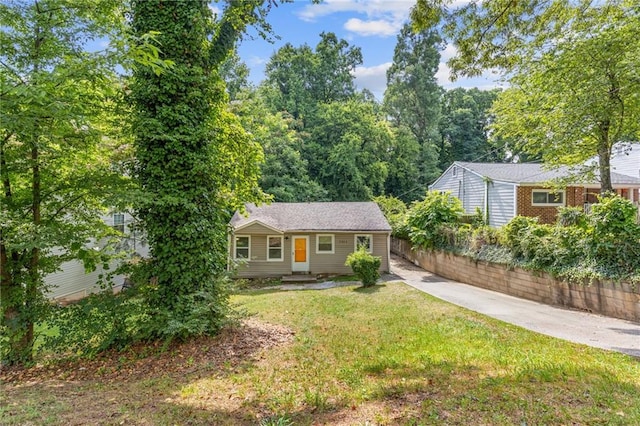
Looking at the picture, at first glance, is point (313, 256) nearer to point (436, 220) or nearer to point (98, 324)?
point (436, 220)

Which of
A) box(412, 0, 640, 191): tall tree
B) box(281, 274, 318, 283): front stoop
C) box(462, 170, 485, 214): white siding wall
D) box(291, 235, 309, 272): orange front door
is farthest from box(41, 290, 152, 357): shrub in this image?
box(462, 170, 485, 214): white siding wall

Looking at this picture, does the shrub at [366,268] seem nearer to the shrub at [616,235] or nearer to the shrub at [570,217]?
the shrub at [570,217]

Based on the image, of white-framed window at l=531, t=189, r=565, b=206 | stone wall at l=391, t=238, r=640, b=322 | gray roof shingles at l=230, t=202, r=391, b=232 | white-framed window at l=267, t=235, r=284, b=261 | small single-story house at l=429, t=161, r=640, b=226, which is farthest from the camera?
white-framed window at l=267, t=235, r=284, b=261

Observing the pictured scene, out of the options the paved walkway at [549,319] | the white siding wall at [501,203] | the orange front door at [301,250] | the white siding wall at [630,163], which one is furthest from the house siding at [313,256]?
the white siding wall at [630,163]

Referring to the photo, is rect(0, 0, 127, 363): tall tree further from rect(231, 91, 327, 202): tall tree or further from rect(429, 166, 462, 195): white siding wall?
rect(429, 166, 462, 195): white siding wall

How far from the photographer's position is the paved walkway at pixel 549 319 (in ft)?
21.7

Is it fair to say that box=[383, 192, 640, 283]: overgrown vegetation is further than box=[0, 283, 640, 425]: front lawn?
Yes

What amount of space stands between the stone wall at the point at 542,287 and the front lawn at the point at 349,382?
2905 mm

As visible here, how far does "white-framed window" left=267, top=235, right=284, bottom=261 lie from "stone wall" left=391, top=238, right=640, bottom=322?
25.6ft

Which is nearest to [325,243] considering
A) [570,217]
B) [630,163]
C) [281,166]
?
[281,166]

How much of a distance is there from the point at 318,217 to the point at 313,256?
2.14 m

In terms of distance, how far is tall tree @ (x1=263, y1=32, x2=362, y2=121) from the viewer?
113 feet

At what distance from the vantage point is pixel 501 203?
17.6 meters

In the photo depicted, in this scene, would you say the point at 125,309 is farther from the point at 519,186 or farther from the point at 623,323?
the point at 519,186
